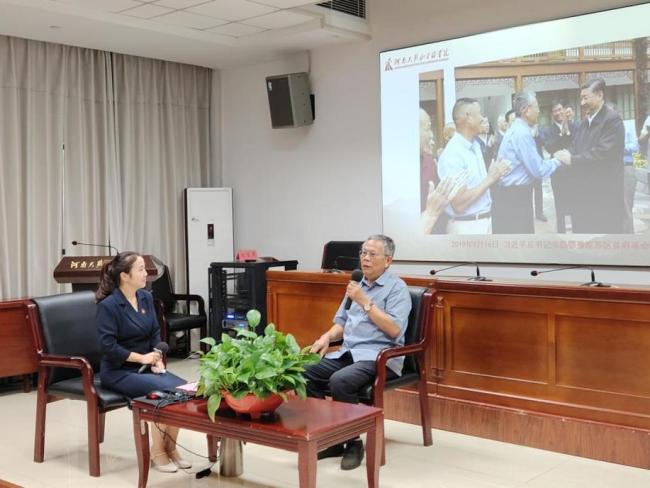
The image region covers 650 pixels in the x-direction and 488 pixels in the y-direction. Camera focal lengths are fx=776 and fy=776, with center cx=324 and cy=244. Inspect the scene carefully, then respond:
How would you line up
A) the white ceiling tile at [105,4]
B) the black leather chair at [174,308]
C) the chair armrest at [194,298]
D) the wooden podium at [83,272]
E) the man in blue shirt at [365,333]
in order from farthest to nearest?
the chair armrest at [194,298], the black leather chair at [174,308], the wooden podium at [83,272], the white ceiling tile at [105,4], the man in blue shirt at [365,333]

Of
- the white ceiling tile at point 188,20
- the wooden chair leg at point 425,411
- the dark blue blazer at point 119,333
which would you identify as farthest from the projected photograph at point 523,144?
the dark blue blazer at point 119,333

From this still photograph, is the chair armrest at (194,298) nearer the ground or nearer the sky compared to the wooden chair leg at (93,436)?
nearer the sky

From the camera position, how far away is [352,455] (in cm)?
387

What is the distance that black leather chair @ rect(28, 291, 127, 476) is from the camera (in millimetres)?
3789

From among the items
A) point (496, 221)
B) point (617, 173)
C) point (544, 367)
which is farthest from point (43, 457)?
point (617, 173)

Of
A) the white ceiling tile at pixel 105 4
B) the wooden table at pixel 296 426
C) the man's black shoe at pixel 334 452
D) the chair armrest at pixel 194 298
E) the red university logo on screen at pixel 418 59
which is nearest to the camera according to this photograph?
the wooden table at pixel 296 426

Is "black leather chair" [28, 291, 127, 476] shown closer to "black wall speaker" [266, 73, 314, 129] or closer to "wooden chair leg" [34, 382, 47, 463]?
"wooden chair leg" [34, 382, 47, 463]

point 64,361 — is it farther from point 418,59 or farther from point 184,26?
point 418,59

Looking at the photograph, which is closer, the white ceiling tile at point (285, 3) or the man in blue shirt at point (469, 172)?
the white ceiling tile at point (285, 3)

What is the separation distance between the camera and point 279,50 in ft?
22.8

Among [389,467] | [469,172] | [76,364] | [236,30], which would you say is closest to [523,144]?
[469,172]

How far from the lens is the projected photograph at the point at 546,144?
513 centimetres

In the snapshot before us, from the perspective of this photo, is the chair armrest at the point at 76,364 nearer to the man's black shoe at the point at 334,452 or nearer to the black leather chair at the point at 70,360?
the black leather chair at the point at 70,360

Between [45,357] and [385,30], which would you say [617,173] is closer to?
[385,30]
